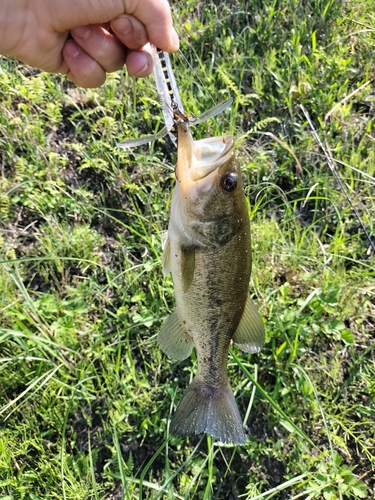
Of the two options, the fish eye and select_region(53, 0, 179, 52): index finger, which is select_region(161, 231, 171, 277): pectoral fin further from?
select_region(53, 0, 179, 52): index finger

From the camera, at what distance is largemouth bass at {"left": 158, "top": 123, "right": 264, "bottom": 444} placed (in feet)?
5.75

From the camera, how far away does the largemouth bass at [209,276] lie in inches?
69.0

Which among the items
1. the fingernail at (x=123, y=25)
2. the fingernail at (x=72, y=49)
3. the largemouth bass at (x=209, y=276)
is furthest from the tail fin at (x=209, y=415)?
the fingernail at (x=72, y=49)

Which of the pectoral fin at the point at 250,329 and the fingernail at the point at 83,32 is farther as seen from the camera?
the fingernail at the point at 83,32

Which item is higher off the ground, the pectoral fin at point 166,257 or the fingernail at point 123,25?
the fingernail at point 123,25

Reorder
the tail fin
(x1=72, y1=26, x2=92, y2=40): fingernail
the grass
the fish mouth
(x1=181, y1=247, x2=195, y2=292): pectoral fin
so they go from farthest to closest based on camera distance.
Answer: the grass
(x1=72, y1=26, x2=92, y2=40): fingernail
the tail fin
(x1=181, y1=247, x2=195, y2=292): pectoral fin
the fish mouth

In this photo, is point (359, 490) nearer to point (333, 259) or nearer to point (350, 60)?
point (333, 259)

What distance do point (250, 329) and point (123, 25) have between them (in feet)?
5.30

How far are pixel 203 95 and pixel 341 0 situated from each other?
6.03ft

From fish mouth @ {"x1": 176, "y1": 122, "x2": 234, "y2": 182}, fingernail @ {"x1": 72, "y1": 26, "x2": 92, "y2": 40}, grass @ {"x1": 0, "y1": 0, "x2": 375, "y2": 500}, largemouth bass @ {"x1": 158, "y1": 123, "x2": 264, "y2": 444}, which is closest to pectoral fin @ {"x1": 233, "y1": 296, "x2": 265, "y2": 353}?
largemouth bass @ {"x1": 158, "y1": 123, "x2": 264, "y2": 444}

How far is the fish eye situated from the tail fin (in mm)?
937

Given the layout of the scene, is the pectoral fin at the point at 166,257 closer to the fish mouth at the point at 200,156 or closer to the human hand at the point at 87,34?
the fish mouth at the point at 200,156

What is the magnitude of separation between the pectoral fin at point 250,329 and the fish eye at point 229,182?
1.74ft

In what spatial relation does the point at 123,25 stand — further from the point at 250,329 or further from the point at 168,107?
the point at 250,329
